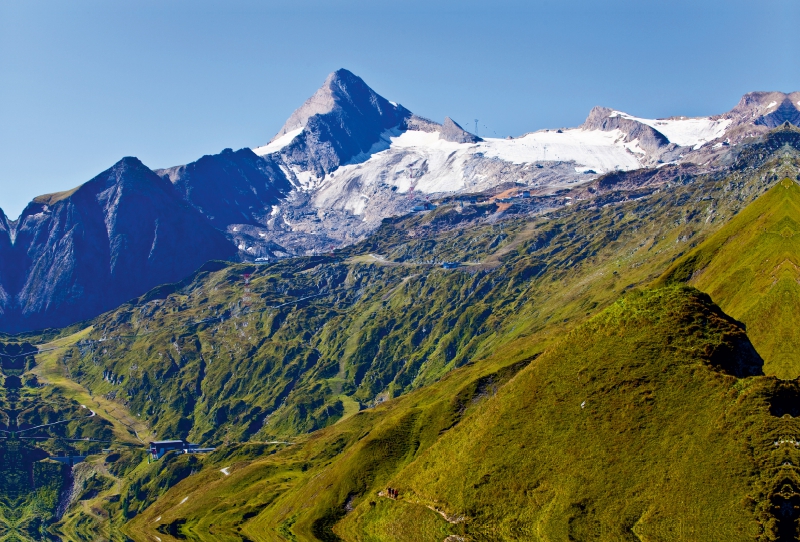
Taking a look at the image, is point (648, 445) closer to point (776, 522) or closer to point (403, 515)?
point (776, 522)

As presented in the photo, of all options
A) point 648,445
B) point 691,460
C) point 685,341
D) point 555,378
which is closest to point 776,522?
point 691,460

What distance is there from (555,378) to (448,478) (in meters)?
37.4

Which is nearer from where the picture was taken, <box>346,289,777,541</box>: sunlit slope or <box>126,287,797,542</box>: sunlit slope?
<box>126,287,797,542</box>: sunlit slope

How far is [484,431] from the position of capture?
646 feet

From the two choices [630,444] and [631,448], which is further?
[630,444]

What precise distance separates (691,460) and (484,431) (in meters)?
58.5

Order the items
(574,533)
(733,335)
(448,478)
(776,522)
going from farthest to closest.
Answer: (448,478) < (733,335) < (574,533) < (776,522)

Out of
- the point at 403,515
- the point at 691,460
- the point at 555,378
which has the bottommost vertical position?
the point at 403,515

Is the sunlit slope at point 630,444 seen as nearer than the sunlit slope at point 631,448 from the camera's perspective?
No

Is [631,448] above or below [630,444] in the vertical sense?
below

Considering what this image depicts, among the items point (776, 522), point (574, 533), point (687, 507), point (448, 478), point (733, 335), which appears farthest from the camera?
point (448, 478)

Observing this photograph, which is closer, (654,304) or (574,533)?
(574,533)

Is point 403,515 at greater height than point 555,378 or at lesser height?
lesser

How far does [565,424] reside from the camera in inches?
7052
